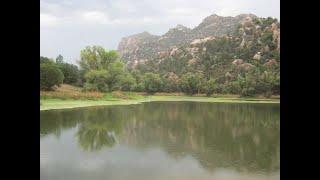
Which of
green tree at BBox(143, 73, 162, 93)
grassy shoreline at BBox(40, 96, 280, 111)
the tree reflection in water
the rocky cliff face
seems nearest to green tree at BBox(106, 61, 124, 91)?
grassy shoreline at BBox(40, 96, 280, 111)

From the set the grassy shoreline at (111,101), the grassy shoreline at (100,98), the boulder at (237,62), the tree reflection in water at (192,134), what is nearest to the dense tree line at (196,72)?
the boulder at (237,62)

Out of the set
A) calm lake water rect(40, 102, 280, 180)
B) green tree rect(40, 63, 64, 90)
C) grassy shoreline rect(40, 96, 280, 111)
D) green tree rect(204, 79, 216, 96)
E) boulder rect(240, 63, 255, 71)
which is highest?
boulder rect(240, 63, 255, 71)

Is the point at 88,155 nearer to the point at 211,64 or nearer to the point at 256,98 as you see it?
the point at 256,98

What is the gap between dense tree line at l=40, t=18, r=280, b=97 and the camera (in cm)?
2162

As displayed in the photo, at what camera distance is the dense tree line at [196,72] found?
21625 millimetres

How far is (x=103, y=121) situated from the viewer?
1198cm

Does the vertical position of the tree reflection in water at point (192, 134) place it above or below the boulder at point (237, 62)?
below

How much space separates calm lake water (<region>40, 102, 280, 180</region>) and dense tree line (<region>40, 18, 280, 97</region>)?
26.6ft

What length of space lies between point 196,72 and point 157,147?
18.1m

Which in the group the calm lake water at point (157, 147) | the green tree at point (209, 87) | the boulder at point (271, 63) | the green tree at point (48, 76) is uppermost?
the boulder at point (271, 63)

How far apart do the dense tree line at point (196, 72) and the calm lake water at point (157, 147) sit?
26.6 feet

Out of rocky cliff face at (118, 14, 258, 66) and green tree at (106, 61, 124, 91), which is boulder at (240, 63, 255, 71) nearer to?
green tree at (106, 61, 124, 91)

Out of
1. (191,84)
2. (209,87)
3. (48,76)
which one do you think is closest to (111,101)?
(48,76)

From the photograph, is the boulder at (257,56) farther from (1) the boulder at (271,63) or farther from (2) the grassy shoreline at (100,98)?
(2) the grassy shoreline at (100,98)
